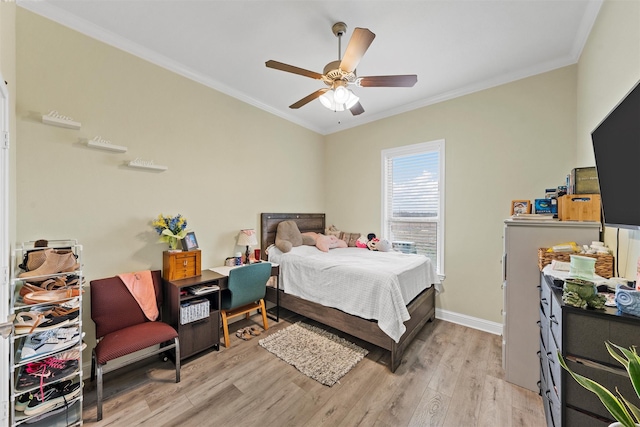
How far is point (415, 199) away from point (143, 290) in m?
3.45

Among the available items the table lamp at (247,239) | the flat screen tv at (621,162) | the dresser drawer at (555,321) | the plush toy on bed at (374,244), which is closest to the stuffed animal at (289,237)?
the table lamp at (247,239)

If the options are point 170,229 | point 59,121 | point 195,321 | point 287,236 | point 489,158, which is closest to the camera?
point 59,121

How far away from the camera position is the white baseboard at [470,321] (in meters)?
2.85

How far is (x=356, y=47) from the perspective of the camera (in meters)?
1.66

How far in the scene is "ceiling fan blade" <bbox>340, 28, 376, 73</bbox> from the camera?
1.54m

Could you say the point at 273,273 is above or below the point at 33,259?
below

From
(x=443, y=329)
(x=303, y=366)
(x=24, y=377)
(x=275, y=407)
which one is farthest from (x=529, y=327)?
(x=24, y=377)

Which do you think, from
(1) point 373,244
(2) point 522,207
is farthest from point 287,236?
(2) point 522,207

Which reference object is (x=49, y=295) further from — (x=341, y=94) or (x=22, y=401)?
(x=341, y=94)

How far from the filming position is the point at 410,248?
11.9 ft

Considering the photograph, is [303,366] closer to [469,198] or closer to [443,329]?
[443,329]

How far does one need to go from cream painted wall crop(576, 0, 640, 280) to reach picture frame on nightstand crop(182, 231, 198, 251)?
3.30 meters

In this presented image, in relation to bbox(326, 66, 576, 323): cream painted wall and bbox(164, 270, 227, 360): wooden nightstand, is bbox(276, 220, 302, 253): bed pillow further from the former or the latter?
bbox(326, 66, 576, 323): cream painted wall

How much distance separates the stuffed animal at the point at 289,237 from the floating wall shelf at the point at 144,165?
5.34 feet
